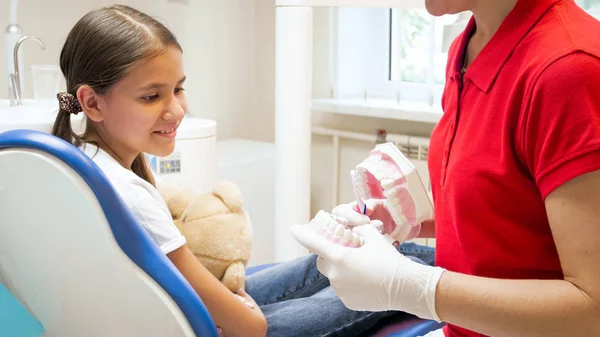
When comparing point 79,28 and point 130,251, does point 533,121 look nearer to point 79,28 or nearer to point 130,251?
point 130,251

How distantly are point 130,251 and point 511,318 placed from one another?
0.53 meters

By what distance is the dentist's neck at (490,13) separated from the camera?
3.29 feet

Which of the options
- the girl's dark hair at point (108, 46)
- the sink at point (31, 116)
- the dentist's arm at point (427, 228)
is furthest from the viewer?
the sink at point (31, 116)

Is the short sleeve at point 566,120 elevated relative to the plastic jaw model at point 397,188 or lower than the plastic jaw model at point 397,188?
elevated

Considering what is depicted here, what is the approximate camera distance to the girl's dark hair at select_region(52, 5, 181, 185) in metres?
1.16

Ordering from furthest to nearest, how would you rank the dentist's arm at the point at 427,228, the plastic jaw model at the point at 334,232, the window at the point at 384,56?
the window at the point at 384,56 < the dentist's arm at the point at 427,228 < the plastic jaw model at the point at 334,232

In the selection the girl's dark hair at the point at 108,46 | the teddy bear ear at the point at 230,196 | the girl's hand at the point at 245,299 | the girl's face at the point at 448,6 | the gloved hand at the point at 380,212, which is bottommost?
the girl's hand at the point at 245,299

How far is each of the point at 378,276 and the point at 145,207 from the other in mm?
397

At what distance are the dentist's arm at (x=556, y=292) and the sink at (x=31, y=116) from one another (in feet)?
2.72

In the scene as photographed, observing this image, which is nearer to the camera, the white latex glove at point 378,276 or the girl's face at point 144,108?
the white latex glove at point 378,276

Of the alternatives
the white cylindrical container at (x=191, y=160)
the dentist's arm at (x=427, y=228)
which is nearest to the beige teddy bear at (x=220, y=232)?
the dentist's arm at (x=427, y=228)

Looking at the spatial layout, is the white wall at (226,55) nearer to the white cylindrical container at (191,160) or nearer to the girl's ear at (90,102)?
the white cylindrical container at (191,160)

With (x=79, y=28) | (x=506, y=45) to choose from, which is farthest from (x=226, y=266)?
(x=506, y=45)

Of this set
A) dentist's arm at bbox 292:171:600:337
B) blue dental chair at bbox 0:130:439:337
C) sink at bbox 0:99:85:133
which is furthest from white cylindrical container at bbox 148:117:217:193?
dentist's arm at bbox 292:171:600:337
